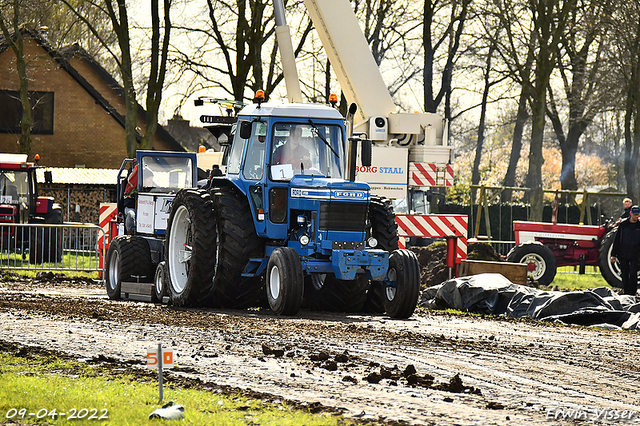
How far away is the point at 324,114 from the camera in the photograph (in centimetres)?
1431

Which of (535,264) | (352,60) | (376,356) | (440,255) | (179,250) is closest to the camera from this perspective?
(376,356)

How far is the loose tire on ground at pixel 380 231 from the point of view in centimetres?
1420

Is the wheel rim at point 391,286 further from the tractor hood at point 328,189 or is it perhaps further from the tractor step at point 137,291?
the tractor step at point 137,291

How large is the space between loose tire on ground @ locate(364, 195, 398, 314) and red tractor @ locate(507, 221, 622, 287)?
Answer: 28.1ft

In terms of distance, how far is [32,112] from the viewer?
46.2 metres

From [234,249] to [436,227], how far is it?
677 cm

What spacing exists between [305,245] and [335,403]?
255 inches

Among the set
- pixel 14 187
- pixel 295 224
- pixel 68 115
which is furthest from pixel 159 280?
pixel 68 115

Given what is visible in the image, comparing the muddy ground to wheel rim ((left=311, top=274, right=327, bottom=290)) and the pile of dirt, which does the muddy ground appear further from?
the pile of dirt

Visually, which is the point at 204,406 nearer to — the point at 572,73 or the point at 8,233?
the point at 8,233

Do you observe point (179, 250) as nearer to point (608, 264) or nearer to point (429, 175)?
point (429, 175)

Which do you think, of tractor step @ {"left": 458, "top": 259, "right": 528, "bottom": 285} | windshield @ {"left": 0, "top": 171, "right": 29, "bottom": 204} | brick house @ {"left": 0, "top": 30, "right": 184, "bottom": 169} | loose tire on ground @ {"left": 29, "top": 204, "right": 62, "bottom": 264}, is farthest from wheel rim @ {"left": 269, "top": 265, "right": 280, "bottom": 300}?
brick house @ {"left": 0, "top": 30, "right": 184, "bottom": 169}

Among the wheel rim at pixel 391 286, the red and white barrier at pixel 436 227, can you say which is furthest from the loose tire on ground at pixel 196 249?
the red and white barrier at pixel 436 227

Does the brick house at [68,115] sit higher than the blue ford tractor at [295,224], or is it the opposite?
the brick house at [68,115]
